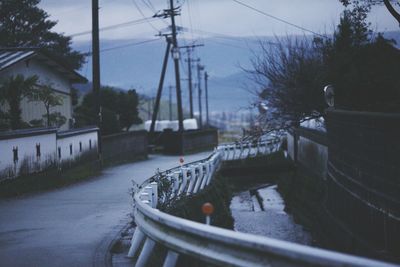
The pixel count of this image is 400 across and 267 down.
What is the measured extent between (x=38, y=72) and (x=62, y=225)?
19.8 m

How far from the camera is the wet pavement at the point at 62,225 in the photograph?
28.5ft

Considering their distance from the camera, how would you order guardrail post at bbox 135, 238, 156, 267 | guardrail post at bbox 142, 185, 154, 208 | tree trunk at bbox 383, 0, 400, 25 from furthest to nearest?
tree trunk at bbox 383, 0, 400, 25
guardrail post at bbox 142, 185, 154, 208
guardrail post at bbox 135, 238, 156, 267

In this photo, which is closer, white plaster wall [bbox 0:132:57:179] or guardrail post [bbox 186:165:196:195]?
guardrail post [bbox 186:165:196:195]

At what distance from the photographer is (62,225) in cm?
1155

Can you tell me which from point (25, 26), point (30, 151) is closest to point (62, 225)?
point (30, 151)

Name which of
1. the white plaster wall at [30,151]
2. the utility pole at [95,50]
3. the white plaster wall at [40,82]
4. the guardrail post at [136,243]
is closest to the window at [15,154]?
the white plaster wall at [30,151]

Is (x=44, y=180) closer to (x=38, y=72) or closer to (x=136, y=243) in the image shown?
(x=136, y=243)

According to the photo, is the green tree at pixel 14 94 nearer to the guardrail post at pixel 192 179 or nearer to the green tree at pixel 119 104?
the guardrail post at pixel 192 179

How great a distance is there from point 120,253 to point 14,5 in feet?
130

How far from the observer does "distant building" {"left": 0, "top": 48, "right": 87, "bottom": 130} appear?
86.2 feet

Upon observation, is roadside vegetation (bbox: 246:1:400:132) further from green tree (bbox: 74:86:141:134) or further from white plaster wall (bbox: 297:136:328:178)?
green tree (bbox: 74:86:141:134)

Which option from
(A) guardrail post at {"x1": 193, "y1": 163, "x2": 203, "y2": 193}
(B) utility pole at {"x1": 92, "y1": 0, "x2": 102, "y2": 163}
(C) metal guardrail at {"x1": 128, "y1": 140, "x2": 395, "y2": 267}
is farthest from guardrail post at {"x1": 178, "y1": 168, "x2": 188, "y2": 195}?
(B) utility pole at {"x1": 92, "y1": 0, "x2": 102, "y2": 163}

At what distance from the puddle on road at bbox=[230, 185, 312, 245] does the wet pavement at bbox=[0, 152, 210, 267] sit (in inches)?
173

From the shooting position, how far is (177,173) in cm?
1427
